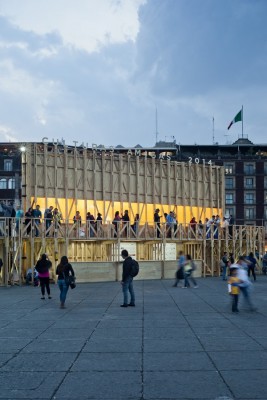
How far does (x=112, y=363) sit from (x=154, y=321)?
573cm

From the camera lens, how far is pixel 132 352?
11305mm

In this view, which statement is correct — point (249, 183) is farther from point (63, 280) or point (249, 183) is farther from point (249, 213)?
point (63, 280)

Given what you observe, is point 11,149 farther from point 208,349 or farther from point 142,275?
point 208,349

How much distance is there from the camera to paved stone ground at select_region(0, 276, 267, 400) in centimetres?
847

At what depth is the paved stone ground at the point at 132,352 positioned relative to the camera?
8.47 metres

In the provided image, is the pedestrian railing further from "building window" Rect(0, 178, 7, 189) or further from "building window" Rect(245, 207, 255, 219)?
"building window" Rect(0, 178, 7, 189)

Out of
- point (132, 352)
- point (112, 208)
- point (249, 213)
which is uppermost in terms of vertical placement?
point (249, 213)

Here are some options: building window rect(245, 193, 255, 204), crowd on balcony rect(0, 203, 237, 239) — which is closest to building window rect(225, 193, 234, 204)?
building window rect(245, 193, 255, 204)

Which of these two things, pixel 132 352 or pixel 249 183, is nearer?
pixel 132 352

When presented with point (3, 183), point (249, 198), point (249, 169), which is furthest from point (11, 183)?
point (249, 169)

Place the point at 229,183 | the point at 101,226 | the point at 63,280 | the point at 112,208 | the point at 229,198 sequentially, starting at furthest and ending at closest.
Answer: the point at 229,183 < the point at 229,198 < the point at 112,208 < the point at 101,226 < the point at 63,280

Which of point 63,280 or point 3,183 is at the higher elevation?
point 3,183

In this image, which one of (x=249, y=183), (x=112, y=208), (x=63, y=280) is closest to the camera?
(x=63, y=280)

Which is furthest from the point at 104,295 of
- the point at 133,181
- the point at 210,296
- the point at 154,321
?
the point at 133,181
